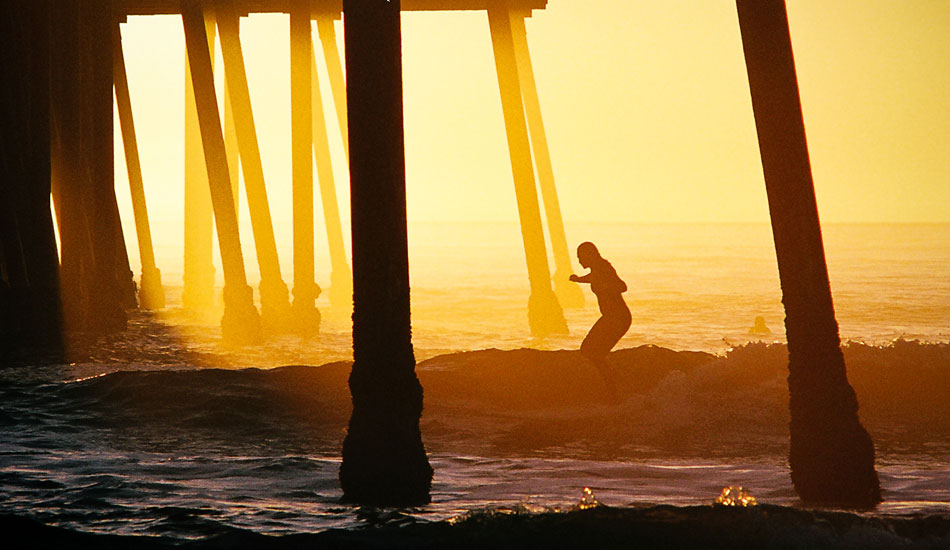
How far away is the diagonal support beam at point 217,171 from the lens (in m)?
17.1

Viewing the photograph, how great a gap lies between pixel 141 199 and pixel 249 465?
1829 cm

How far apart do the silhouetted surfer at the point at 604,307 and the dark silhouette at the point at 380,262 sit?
3.62 meters

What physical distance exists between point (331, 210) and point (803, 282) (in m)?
19.4

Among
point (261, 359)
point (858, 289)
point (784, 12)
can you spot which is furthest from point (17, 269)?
point (858, 289)

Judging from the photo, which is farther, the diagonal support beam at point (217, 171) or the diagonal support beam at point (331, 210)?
the diagonal support beam at point (331, 210)

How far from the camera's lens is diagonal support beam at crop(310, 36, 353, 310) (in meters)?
24.0

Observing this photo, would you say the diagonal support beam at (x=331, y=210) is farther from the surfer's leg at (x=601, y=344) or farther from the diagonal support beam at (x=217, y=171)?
the surfer's leg at (x=601, y=344)

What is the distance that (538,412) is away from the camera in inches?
406

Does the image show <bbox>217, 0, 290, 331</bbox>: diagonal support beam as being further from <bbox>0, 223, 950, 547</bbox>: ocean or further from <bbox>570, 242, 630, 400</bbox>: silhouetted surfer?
<bbox>570, 242, 630, 400</bbox>: silhouetted surfer

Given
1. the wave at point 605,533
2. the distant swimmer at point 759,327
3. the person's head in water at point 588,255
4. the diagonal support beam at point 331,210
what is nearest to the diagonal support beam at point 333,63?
the diagonal support beam at point 331,210

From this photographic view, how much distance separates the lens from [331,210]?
2484cm

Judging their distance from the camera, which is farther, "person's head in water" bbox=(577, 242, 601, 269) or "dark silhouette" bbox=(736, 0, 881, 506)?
"person's head in water" bbox=(577, 242, 601, 269)

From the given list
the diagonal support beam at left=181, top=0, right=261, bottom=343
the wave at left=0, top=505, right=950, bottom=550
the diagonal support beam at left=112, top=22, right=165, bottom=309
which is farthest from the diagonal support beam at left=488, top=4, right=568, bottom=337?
the wave at left=0, top=505, right=950, bottom=550

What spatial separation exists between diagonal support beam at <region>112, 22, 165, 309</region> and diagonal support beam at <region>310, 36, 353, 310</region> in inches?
154
